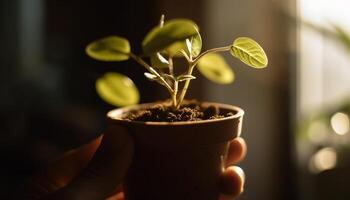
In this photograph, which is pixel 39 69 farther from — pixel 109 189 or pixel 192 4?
pixel 109 189

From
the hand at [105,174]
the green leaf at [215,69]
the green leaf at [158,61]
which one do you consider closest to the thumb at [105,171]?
the hand at [105,174]

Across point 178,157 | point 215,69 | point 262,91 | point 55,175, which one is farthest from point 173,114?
point 262,91

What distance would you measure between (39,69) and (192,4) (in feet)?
2.14

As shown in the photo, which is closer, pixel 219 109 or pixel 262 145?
pixel 219 109

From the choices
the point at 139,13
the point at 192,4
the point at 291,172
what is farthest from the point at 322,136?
the point at 139,13

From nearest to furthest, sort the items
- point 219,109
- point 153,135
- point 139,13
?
point 153,135, point 219,109, point 139,13

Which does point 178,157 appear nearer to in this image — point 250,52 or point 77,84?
point 250,52

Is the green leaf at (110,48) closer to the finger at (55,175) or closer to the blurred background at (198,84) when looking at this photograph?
the finger at (55,175)

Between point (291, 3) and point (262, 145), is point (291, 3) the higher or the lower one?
the higher one

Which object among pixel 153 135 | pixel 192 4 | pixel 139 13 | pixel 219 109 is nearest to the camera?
pixel 153 135

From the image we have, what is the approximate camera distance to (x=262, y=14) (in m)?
1.69

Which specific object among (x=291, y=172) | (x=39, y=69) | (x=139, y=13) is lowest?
(x=291, y=172)

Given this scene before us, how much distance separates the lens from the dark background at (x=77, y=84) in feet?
5.63

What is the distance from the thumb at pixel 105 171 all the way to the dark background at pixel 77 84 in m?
1.07
